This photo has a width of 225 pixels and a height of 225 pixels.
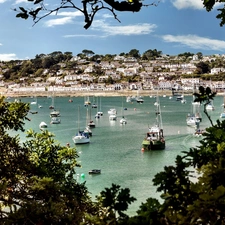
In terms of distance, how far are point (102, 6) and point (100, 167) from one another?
24.5 meters

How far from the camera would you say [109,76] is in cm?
15462

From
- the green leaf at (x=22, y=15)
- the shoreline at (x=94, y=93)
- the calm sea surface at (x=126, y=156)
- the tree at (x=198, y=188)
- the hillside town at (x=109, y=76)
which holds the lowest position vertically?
the calm sea surface at (x=126, y=156)

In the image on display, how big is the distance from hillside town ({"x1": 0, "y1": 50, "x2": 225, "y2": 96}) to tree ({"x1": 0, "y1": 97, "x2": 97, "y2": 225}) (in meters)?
119

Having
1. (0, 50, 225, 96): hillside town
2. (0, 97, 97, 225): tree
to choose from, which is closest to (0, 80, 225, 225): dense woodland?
(0, 97, 97, 225): tree

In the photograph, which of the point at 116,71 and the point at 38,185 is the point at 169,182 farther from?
the point at 116,71

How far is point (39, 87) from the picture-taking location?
15175cm

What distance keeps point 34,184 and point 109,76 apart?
14844cm

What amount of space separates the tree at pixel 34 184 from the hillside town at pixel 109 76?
119310 millimetres

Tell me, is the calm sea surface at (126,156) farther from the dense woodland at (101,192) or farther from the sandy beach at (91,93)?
the sandy beach at (91,93)

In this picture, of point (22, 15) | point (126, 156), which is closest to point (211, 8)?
point (22, 15)

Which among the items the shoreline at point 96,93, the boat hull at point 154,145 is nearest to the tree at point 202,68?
the shoreline at point 96,93

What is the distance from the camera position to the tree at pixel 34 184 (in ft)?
19.1

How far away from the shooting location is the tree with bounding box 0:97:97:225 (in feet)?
19.1

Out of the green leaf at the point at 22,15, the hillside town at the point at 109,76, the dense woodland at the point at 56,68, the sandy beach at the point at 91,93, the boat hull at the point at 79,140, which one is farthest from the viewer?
the dense woodland at the point at 56,68
